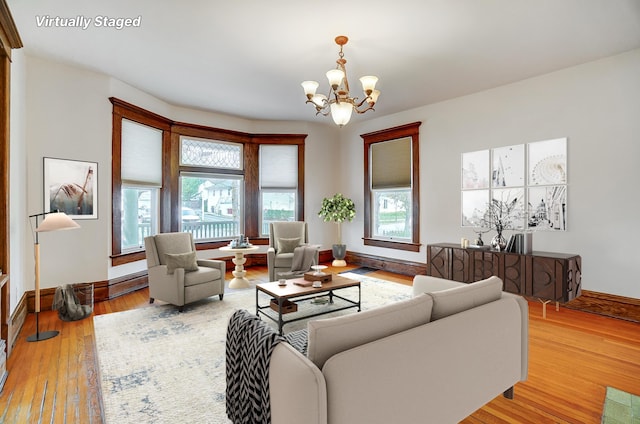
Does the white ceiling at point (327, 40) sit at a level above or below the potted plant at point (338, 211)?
above

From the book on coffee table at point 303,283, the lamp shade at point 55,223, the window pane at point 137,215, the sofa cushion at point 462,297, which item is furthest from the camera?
the window pane at point 137,215

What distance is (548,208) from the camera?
14.6 ft

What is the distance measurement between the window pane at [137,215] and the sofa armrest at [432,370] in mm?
4668

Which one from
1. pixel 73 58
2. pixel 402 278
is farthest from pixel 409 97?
pixel 73 58

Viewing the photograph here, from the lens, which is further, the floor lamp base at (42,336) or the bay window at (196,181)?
the bay window at (196,181)

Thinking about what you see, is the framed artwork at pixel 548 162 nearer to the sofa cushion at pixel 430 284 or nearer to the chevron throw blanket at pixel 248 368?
the sofa cushion at pixel 430 284

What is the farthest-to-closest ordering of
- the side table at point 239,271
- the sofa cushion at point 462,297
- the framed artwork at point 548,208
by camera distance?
the side table at point 239,271
the framed artwork at point 548,208
the sofa cushion at point 462,297

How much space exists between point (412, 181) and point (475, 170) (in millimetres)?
1174

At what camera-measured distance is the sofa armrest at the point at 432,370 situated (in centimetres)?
139

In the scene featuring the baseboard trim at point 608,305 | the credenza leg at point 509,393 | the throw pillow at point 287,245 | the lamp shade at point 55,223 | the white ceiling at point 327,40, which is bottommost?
the credenza leg at point 509,393

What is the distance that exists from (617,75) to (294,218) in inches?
216

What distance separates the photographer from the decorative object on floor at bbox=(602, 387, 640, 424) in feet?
6.76

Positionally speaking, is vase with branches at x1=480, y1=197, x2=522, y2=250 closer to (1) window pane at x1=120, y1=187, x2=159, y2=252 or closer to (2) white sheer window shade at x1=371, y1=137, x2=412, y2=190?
(2) white sheer window shade at x1=371, y1=137, x2=412, y2=190

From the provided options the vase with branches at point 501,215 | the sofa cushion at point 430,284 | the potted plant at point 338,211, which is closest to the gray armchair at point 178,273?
the sofa cushion at point 430,284
